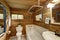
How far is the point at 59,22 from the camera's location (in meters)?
2.31

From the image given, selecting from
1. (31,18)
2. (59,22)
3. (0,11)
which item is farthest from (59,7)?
A: (31,18)

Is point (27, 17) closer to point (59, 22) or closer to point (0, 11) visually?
point (0, 11)

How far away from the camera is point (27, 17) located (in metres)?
6.73

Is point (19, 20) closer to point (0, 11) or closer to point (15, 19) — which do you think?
point (15, 19)

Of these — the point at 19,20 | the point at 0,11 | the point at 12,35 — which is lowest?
the point at 12,35

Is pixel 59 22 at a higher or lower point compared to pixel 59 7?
lower

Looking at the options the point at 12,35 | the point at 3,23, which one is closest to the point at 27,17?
the point at 12,35

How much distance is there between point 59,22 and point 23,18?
15.1 ft

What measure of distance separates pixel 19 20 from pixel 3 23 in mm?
3150

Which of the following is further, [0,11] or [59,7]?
[0,11]

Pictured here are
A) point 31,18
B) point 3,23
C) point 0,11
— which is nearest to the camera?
point 0,11

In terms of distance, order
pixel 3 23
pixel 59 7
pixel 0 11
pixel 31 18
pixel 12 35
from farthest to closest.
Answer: pixel 31 18 → pixel 12 35 → pixel 3 23 → pixel 0 11 → pixel 59 7

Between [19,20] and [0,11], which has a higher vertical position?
[0,11]

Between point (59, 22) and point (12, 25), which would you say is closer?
point (59, 22)
